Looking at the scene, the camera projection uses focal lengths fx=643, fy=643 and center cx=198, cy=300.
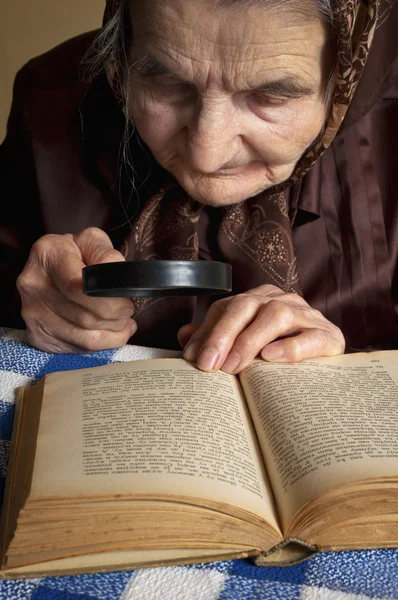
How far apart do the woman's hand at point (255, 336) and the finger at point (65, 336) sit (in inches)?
7.1

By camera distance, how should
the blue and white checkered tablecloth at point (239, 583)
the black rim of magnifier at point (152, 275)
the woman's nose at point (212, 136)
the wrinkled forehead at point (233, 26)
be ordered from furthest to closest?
the woman's nose at point (212, 136)
the wrinkled forehead at point (233, 26)
the black rim of magnifier at point (152, 275)
the blue and white checkered tablecloth at point (239, 583)

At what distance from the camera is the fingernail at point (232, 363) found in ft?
3.59

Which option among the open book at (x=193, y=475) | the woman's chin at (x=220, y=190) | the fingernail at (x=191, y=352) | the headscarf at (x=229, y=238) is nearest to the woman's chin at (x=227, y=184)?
the woman's chin at (x=220, y=190)

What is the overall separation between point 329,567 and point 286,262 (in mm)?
899

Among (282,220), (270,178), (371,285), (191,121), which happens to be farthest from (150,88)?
(371,285)

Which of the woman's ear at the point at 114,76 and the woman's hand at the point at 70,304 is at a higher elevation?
the woman's ear at the point at 114,76

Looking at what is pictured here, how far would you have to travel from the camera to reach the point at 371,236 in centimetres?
167

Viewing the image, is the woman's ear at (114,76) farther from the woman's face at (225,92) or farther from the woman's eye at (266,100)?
the woman's eye at (266,100)

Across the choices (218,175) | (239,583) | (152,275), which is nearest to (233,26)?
(218,175)

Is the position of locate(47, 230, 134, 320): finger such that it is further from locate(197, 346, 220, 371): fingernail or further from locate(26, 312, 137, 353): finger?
locate(197, 346, 220, 371): fingernail

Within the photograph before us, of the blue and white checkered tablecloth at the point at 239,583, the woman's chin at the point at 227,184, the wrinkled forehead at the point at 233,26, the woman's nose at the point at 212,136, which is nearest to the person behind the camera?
the blue and white checkered tablecloth at the point at 239,583

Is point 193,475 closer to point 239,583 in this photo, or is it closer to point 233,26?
point 239,583

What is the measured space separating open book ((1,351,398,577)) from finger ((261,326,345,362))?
109 millimetres

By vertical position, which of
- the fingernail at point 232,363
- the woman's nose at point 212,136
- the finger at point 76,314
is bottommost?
the finger at point 76,314
